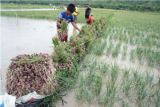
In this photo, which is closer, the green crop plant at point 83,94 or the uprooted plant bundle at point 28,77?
the uprooted plant bundle at point 28,77

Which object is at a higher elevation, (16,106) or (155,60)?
(155,60)

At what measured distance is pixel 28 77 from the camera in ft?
4.82

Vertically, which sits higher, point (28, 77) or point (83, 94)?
point (28, 77)

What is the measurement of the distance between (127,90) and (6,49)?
152 inches

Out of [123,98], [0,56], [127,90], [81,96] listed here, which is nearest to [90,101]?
[81,96]

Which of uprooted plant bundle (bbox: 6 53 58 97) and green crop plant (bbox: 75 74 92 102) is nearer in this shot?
uprooted plant bundle (bbox: 6 53 58 97)

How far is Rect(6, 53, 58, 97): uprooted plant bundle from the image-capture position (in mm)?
1431

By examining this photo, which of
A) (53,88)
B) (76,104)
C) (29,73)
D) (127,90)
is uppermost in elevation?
(29,73)

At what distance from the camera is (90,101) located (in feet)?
5.74

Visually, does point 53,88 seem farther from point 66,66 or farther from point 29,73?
point 66,66

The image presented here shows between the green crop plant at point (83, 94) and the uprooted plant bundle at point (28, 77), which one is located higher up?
the uprooted plant bundle at point (28, 77)

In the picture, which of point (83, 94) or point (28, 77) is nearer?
point (28, 77)

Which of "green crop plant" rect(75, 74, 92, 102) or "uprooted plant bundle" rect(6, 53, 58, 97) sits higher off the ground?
"uprooted plant bundle" rect(6, 53, 58, 97)

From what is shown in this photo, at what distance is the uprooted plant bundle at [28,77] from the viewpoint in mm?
1431
